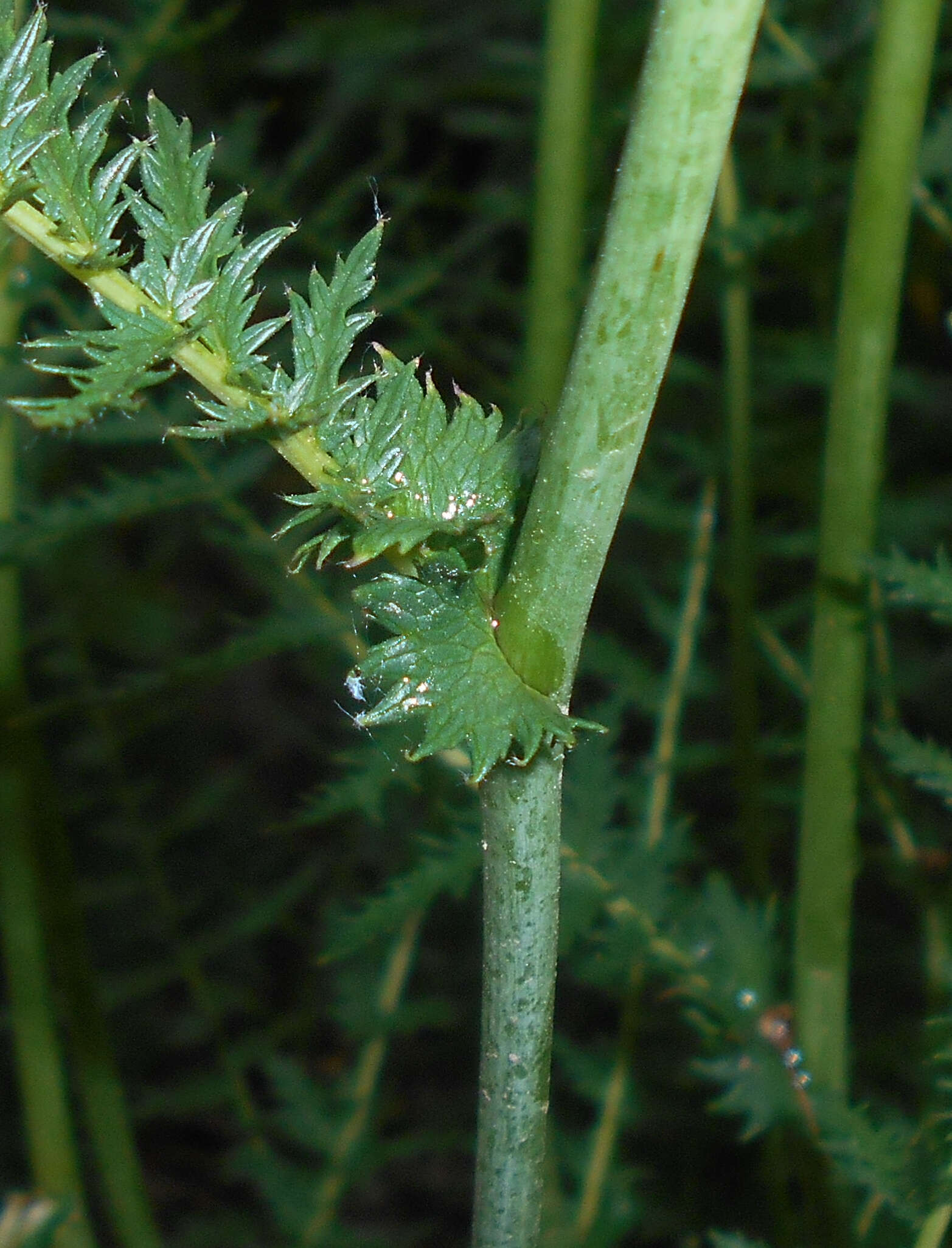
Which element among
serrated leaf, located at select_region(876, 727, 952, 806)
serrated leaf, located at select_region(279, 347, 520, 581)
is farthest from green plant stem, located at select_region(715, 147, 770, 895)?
serrated leaf, located at select_region(279, 347, 520, 581)

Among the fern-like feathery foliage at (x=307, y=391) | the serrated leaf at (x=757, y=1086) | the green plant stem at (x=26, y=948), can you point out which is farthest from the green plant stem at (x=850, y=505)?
the green plant stem at (x=26, y=948)

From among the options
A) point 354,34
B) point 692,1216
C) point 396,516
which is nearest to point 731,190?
point 396,516

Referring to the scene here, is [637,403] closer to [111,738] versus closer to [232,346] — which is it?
[232,346]

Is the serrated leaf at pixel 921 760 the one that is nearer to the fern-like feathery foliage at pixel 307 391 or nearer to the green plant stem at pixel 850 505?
the green plant stem at pixel 850 505

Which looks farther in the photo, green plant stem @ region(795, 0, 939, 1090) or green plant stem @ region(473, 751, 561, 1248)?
green plant stem @ region(795, 0, 939, 1090)

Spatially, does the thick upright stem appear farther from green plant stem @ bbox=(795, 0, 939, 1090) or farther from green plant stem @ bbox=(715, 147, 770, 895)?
green plant stem @ bbox=(715, 147, 770, 895)

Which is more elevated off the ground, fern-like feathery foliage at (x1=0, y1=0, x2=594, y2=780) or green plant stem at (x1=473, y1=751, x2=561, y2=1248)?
fern-like feathery foliage at (x1=0, y1=0, x2=594, y2=780)
